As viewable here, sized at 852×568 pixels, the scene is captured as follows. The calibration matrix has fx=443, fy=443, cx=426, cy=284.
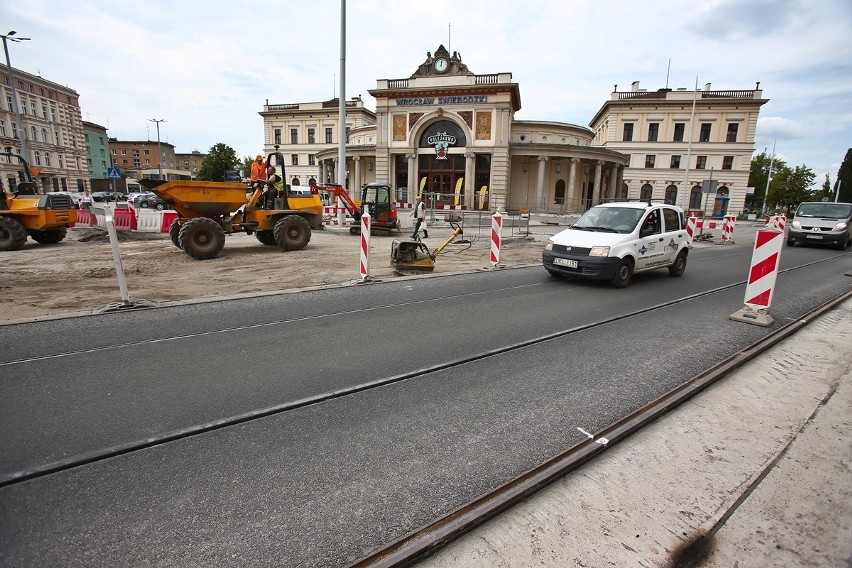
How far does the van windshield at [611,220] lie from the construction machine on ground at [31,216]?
668 inches

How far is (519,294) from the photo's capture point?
8594 millimetres

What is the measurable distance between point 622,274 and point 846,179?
88.3 meters

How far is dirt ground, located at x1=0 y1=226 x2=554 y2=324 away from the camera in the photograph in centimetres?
807

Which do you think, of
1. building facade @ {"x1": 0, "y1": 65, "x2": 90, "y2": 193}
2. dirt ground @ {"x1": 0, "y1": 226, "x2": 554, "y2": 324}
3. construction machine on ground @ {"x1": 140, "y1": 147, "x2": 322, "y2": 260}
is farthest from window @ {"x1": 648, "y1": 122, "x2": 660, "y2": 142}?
building facade @ {"x1": 0, "y1": 65, "x2": 90, "y2": 193}

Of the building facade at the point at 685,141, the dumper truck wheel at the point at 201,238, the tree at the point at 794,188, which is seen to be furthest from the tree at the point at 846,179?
the dumper truck wheel at the point at 201,238

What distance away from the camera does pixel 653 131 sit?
58719mm

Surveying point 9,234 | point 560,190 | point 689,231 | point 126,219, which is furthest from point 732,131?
point 9,234

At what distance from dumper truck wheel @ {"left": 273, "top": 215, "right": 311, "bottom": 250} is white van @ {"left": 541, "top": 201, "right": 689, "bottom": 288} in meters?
8.24

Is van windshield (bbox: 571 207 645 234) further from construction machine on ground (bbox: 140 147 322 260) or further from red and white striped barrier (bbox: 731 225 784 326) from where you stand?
construction machine on ground (bbox: 140 147 322 260)

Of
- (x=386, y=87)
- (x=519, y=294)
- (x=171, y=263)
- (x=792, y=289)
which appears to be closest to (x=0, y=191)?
(x=171, y=263)

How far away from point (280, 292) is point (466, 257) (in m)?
7.35

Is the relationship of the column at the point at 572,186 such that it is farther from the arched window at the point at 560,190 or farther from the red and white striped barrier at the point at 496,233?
the red and white striped barrier at the point at 496,233

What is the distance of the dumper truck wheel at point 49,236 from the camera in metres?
15.6

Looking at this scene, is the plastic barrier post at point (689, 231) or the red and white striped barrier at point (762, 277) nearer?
the red and white striped barrier at point (762, 277)
